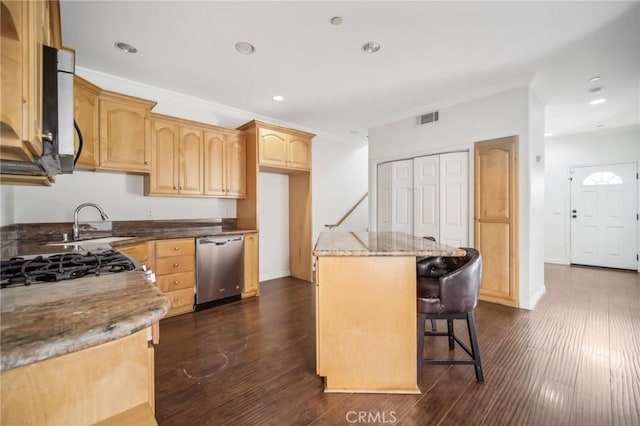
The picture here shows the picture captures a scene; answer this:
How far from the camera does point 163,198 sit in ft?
11.1

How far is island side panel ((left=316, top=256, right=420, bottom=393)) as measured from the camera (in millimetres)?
1716

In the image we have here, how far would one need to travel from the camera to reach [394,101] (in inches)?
149

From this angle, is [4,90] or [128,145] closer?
[4,90]

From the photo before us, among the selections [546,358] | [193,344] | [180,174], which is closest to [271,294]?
[193,344]

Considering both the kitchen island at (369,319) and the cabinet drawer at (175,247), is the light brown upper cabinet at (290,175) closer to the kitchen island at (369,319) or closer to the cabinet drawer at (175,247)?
the cabinet drawer at (175,247)

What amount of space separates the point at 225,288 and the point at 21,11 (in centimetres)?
302

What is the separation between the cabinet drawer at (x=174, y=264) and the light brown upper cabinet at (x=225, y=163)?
908 mm

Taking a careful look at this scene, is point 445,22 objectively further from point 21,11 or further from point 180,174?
point 180,174

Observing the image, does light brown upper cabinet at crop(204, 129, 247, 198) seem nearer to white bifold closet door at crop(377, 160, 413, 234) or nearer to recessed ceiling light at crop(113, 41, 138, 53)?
recessed ceiling light at crop(113, 41, 138, 53)

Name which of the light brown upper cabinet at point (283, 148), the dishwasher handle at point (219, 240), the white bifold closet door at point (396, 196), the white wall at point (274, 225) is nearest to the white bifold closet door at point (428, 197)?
the white bifold closet door at point (396, 196)

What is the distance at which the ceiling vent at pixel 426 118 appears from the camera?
3.94 meters

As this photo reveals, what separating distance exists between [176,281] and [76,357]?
2.64 meters

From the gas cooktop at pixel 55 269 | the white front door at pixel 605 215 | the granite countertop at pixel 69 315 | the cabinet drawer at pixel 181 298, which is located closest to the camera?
the granite countertop at pixel 69 315

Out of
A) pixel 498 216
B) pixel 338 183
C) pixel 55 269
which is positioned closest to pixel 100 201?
pixel 55 269
